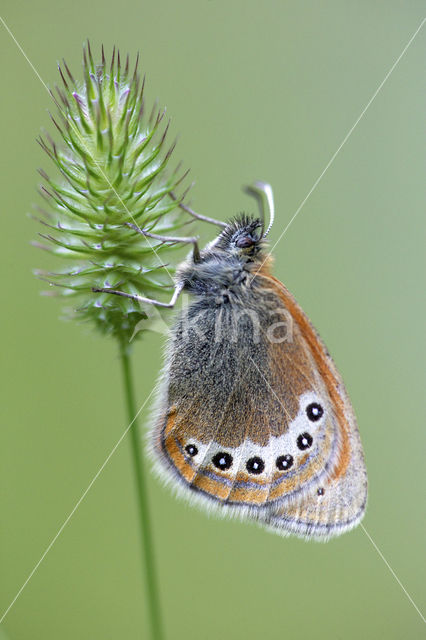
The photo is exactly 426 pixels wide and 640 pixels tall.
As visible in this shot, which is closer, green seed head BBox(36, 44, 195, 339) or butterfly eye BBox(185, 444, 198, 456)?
green seed head BBox(36, 44, 195, 339)

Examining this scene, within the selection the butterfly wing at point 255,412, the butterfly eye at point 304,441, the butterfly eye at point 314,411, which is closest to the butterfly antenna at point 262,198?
the butterfly wing at point 255,412

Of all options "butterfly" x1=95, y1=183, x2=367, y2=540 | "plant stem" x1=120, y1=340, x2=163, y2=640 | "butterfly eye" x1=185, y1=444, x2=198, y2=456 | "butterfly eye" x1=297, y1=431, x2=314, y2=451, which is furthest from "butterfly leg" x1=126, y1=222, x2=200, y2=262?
"butterfly eye" x1=297, y1=431, x2=314, y2=451

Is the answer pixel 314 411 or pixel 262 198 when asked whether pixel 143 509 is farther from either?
pixel 262 198

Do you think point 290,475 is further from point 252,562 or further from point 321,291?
point 321,291

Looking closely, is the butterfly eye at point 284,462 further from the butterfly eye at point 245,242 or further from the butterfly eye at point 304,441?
the butterfly eye at point 245,242

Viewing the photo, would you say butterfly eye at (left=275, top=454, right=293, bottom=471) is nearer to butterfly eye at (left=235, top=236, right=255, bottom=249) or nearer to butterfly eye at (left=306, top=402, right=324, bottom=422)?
butterfly eye at (left=306, top=402, right=324, bottom=422)

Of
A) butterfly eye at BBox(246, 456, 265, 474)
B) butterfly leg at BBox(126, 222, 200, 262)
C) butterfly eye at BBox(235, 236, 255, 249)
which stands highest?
butterfly eye at BBox(235, 236, 255, 249)

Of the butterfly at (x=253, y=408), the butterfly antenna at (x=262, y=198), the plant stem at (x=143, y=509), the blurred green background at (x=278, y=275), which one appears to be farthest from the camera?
the blurred green background at (x=278, y=275)
